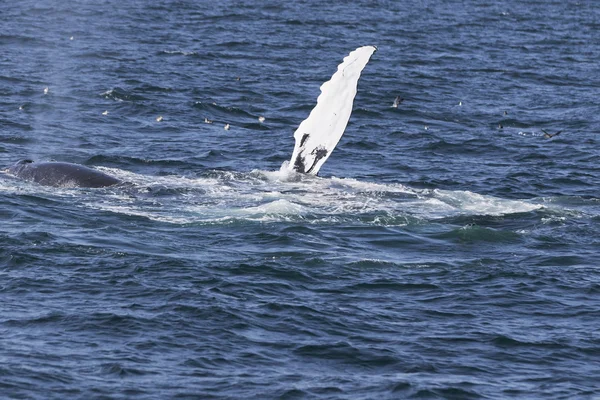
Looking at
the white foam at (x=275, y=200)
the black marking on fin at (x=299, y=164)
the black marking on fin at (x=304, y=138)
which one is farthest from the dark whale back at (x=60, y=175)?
the black marking on fin at (x=304, y=138)

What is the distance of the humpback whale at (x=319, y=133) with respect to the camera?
24.7m

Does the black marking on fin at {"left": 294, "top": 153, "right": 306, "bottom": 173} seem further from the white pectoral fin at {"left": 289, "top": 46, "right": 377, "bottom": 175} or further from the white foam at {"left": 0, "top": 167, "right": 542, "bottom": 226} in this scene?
the white pectoral fin at {"left": 289, "top": 46, "right": 377, "bottom": 175}

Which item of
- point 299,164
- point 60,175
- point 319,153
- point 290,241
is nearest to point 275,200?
point 319,153

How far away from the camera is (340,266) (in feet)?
68.6

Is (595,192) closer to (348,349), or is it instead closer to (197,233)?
(197,233)

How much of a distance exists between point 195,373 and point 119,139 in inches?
689

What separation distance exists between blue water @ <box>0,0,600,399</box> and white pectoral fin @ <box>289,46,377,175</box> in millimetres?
933

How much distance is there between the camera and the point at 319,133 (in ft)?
82.1

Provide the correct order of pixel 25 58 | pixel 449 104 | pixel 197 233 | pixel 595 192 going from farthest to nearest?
1. pixel 25 58
2. pixel 449 104
3. pixel 595 192
4. pixel 197 233

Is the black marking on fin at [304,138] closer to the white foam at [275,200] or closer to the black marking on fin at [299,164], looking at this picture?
the black marking on fin at [299,164]

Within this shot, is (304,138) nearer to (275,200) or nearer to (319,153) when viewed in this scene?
(319,153)

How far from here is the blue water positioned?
16.4m

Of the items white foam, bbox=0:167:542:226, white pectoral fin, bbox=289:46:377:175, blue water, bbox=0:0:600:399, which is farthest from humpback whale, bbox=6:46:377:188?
blue water, bbox=0:0:600:399

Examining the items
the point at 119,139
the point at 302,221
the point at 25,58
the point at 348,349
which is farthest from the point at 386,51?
the point at 348,349
